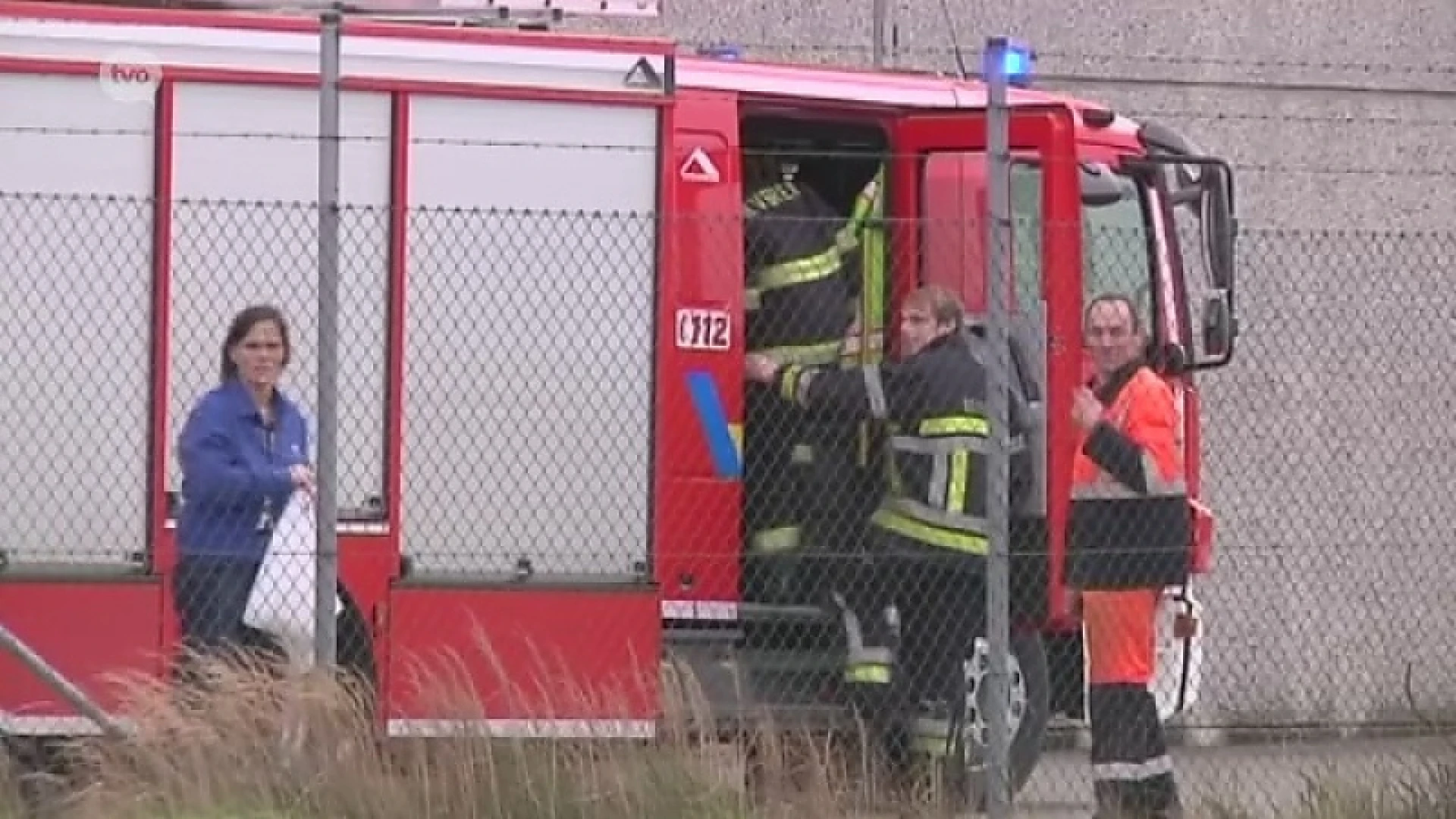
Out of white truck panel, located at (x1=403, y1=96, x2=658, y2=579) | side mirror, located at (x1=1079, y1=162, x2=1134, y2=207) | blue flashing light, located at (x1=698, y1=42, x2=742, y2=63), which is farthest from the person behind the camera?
blue flashing light, located at (x1=698, y1=42, x2=742, y2=63)

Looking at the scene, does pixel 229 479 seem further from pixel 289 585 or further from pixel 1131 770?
pixel 1131 770

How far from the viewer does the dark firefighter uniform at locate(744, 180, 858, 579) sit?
11719mm

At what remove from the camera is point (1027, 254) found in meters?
12.0

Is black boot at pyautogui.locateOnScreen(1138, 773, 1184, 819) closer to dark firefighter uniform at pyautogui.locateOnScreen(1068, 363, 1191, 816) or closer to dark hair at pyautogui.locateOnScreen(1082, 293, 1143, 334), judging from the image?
dark firefighter uniform at pyautogui.locateOnScreen(1068, 363, 1191, 816)

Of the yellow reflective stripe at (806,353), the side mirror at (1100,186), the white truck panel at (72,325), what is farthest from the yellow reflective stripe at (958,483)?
the white truck panel at (72,325)

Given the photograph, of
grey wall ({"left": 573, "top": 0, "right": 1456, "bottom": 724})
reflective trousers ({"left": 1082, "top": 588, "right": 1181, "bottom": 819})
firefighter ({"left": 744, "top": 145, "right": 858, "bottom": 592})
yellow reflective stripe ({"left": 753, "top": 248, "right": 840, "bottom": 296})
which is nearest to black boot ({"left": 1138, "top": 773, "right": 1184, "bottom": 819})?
reflective trousers ({"left": 1082, "top": 588, "right": 1181, "bottom": 819})

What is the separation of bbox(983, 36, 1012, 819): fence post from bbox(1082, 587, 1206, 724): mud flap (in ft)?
6.74

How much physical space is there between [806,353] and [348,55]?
2066mm

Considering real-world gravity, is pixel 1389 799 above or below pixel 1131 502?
below

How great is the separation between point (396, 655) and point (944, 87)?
11.2 feet

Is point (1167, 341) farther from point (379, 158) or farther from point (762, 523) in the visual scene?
point (379, 158)

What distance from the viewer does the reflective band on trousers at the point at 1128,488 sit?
10.5 meters

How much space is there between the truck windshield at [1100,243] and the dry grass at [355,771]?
9.59 feet

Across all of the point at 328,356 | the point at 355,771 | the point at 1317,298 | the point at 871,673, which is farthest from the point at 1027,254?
the point at 1317,298
